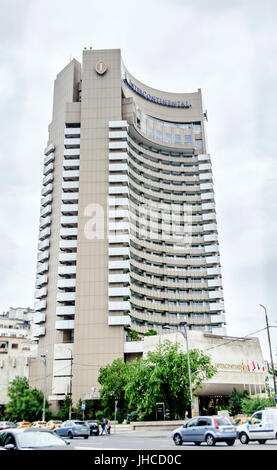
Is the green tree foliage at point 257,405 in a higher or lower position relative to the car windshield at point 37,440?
lower

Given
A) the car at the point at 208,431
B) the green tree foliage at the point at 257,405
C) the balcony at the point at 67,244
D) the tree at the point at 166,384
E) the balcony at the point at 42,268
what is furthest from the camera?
the balcony at the point at 42,268

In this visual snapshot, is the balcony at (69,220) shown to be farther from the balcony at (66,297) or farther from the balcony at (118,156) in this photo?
the balcony at (66,297)

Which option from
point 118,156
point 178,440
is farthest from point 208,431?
point 118,156

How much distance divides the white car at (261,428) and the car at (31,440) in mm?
16088

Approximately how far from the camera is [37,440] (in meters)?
10.0

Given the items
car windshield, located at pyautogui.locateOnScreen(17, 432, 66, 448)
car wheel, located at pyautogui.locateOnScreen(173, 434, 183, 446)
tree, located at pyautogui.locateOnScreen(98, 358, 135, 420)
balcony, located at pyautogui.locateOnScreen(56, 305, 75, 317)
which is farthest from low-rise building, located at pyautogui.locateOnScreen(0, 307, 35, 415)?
car windshield, located at pyautogui.locateOnScreen(17, 432, 66, 448)

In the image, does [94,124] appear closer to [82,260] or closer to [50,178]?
[50,178]

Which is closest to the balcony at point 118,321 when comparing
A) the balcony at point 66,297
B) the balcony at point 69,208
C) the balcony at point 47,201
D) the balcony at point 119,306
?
the balcony at point 119,306

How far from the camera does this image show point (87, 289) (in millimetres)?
82188

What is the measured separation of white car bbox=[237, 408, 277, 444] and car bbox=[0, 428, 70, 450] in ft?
52.8

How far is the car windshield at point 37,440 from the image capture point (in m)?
9.88

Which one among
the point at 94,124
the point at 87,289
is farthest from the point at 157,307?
the point at 94,124

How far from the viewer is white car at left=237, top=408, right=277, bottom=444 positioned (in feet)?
74.2

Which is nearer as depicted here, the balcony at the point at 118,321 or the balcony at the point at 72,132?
the balcony at the point at 118,321
